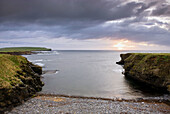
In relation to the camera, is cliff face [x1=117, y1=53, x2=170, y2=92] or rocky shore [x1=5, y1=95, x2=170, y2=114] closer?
rocky shore [x1=5, y1=95, x2=170, y2=114]

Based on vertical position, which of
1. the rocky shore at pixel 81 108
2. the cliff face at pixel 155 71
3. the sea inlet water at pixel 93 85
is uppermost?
the cliff face at pixel 155 71

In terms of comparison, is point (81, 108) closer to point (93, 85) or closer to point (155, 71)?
point (93, 85)

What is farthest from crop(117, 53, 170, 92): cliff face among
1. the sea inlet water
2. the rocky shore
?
the rocky shore

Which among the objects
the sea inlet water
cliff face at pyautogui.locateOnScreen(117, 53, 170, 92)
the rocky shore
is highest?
cliff face at pyautogui.locateOnScreen(117, 53, 170, 92)

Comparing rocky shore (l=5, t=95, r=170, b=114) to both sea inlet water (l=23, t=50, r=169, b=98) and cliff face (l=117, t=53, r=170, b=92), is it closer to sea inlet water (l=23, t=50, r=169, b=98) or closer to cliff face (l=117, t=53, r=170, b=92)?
sea inlet water (l=23, t=50, r=169, b=98)

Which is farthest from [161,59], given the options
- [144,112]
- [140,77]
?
[144,112]

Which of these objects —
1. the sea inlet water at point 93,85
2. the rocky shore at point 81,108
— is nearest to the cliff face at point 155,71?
the sea inlet water at point 93,85

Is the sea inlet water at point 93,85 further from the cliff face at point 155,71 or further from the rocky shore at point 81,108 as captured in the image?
the rocky shore at point 81,108

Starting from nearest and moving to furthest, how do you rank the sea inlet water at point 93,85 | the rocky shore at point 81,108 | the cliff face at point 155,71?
the rocky shore at point 81,108 < the sea inlet water at point 93,85 < the cliff face at point 155,71

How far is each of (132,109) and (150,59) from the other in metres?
20.4

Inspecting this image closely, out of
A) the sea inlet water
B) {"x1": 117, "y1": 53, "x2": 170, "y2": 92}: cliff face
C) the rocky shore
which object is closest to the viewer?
the rocky shore

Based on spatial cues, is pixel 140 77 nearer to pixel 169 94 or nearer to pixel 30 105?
pixel 169 94

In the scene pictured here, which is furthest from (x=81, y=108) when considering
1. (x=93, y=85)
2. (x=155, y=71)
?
(x=155, y=71)

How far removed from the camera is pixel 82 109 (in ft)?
55.7
